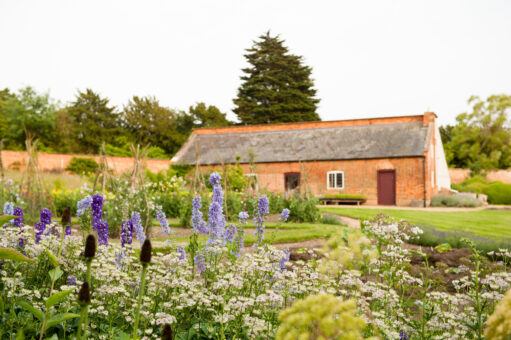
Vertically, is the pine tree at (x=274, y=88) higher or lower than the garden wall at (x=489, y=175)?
higher

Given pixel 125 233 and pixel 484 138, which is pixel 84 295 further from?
pixel 484 138

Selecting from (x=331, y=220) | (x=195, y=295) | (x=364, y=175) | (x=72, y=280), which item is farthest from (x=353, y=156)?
(x=195, y=295)

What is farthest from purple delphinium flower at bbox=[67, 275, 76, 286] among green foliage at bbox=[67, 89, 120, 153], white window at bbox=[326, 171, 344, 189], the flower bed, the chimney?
green foliage at bbox=[67, 89, 120, 153]

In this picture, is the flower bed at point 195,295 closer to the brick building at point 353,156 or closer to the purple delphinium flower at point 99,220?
the purple delphinium flower at point 99,220

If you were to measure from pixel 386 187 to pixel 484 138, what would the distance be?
2697 cm

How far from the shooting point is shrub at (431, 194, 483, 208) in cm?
2291

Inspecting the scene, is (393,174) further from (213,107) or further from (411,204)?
(213,107)

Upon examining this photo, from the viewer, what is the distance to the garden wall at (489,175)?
40.5m

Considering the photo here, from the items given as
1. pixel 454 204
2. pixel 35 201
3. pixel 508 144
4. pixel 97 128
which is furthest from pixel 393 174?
pixel 97 128

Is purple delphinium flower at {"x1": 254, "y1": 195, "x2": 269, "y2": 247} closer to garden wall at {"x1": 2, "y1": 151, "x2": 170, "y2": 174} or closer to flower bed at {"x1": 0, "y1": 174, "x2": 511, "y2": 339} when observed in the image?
flower bed at {"x1": 0, "y1": 174, "x2": 511, "y2": 339}

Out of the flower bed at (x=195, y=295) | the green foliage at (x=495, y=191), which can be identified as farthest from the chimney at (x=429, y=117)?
the flower bed at (x=195, y=295)

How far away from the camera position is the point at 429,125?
26.3 meters

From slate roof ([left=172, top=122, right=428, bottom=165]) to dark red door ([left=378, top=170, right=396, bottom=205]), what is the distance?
1.13 metres

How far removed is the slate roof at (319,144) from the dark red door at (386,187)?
1134 mm
